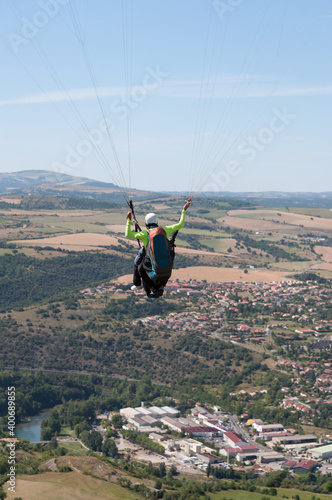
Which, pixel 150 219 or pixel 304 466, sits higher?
pixel 150 219

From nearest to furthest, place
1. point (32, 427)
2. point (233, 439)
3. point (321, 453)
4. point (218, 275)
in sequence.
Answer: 1. point (321, 453)
2. point (233, 439)
3. point (32, 427)
4. point (218, 275)

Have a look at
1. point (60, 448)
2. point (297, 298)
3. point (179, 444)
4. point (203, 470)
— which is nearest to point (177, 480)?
point (203, 470)

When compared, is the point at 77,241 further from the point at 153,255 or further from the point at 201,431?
the point at 153,255

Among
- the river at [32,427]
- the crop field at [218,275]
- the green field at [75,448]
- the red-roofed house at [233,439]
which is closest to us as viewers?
the green field at [75,448]

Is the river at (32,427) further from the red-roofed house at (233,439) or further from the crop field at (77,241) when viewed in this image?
the crop field at (77,241)

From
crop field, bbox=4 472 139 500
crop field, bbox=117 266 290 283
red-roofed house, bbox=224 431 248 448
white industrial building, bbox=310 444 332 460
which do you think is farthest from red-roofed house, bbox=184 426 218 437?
crop field, bbox=117 266 290 283

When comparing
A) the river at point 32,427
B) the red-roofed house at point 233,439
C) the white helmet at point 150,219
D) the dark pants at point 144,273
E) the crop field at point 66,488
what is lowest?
the river at point 32,427

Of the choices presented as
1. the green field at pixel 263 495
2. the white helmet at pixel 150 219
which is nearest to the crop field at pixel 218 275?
the green field at pixel 263 495

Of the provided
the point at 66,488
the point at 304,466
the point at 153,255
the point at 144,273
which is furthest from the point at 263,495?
the point at 153,255
